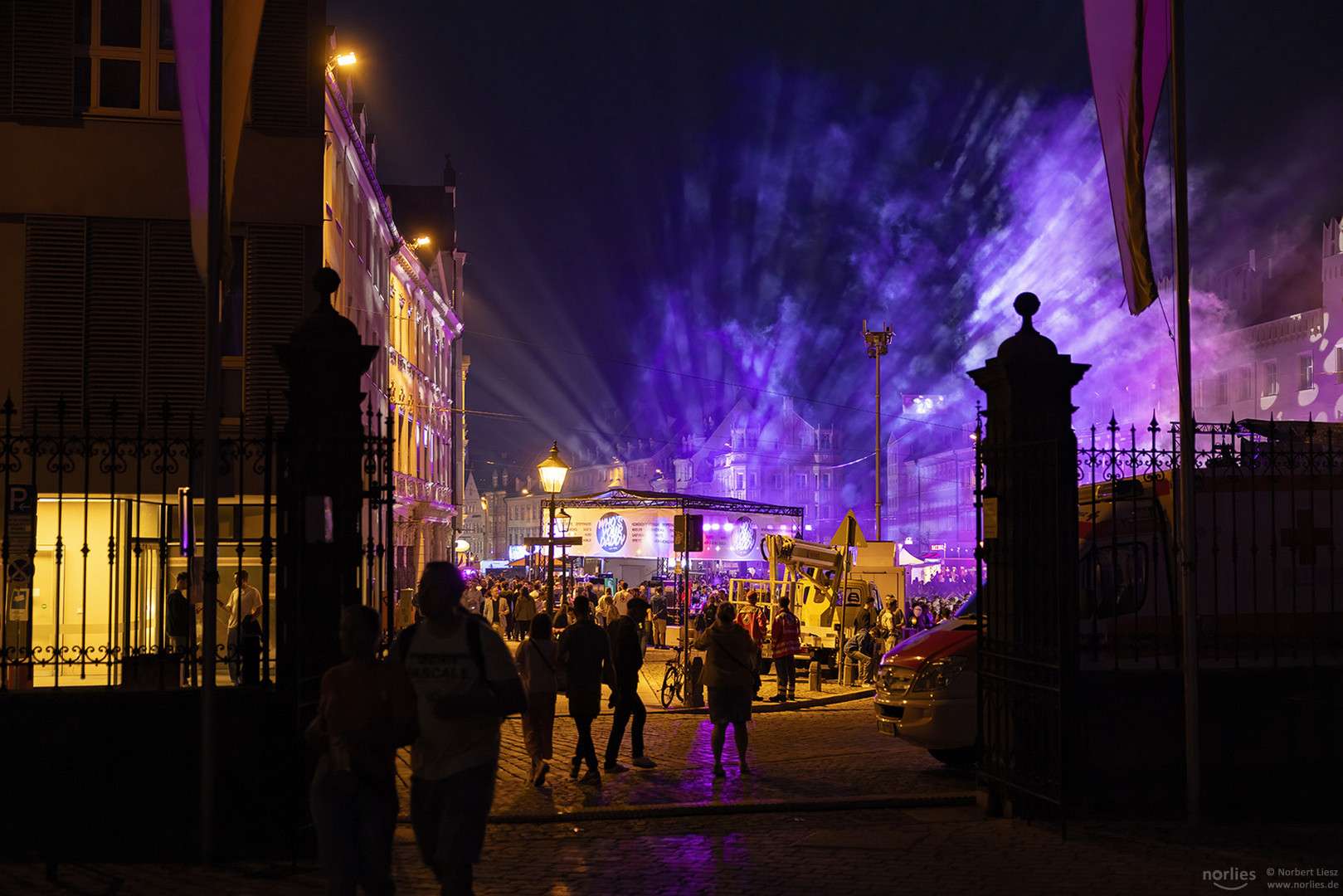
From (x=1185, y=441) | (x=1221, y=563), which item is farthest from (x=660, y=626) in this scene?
(x=1185, y=441)

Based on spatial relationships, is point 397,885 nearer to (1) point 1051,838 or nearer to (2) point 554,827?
(2) point 554,827

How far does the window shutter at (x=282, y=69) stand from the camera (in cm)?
1853

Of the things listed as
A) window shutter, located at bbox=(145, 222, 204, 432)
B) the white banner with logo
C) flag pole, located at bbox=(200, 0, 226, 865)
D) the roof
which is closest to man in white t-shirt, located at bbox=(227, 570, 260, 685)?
flag pole, located at bbox=(200, 0, 226, 865)

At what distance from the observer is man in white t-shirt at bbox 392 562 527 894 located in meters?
5.62

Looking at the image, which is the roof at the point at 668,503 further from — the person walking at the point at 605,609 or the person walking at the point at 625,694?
the person walking at the point at 625,694

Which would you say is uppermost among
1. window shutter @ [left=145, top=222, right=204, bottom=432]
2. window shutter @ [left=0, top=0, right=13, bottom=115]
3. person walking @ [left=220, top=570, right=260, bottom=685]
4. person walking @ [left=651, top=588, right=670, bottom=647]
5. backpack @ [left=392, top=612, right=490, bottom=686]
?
window shutter @ [left=0, top=0, right=13, bottom=115]

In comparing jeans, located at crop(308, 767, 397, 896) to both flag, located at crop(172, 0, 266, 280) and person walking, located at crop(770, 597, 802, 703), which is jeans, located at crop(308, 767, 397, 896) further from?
person walking, located at crop(770, 597, 802, 703)

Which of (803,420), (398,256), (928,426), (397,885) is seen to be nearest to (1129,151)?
(397,885)

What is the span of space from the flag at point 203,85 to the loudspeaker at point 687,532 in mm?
13811

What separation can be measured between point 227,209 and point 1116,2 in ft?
22.2

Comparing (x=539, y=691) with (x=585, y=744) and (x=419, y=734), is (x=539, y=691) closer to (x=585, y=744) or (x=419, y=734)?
(x=585, y=744)

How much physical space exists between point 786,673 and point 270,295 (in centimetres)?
1019

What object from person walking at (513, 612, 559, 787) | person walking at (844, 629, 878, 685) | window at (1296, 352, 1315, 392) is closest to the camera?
person walking at (513, 612, 559, 787)

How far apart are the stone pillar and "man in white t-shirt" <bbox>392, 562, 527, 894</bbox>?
2.65 metres
